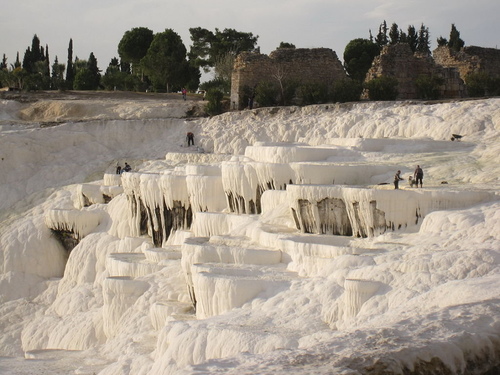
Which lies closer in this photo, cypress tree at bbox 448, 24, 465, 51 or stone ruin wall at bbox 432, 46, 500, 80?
stone ruin wall at bbox 432, 46, 500, 80

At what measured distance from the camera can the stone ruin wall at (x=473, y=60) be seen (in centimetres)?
2592

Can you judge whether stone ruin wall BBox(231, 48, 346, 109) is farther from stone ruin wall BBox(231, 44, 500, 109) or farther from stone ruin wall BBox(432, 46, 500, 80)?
stone ruin wall BBox(432, 46, 500, 80)

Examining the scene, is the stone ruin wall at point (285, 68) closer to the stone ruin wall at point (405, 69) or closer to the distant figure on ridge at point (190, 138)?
the stone ruin wall at point (405, 69)

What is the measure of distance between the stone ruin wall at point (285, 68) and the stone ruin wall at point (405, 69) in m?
1.70

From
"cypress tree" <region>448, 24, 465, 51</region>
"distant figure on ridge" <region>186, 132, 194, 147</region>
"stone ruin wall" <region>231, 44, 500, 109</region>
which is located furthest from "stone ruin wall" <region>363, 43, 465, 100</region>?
"cypress tree" <region>448, 24, 465, 51</region>

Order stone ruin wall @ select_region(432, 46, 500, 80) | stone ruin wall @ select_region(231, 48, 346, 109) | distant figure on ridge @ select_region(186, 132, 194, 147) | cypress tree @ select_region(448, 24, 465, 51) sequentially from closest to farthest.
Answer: distant figure on ridge @ select_region(186, 132, 194, 147) → stone ruin wall @ select_region(432, 46, 500, 80) → stone ruin wall @ select_region(231, 48, 346, 109) → cypress tree @ select_region(448, 24, 465, 51)

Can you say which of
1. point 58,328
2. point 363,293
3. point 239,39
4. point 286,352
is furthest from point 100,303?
point 239,39

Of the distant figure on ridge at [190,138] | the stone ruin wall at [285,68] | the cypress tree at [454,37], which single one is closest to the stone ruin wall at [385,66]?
the stone ruin wall at [285,68]

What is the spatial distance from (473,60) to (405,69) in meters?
2.54

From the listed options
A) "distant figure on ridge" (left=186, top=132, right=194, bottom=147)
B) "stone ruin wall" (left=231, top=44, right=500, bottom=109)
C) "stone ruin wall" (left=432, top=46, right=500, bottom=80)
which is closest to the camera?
"distant figure on ridge" (left=186, top=132, right=194, bottom=147)

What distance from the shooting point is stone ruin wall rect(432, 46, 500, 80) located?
25922 millimetres

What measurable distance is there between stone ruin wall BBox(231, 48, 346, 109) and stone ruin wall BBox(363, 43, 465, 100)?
170cm

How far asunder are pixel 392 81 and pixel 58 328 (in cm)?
1192

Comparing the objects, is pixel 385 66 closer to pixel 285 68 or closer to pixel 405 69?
pixel 405 69
